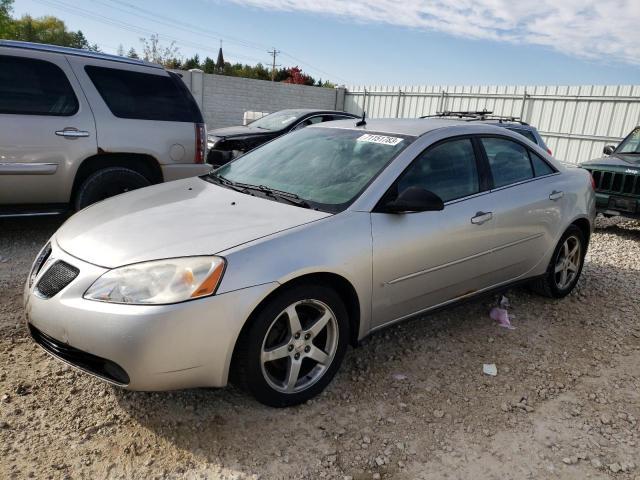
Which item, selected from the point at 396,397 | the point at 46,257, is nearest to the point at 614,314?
the point at 396,397

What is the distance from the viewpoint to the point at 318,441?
2.64m

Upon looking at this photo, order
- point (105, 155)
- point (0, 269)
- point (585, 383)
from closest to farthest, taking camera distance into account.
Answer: point (585, 383), point (0, 269), point (105, 155)

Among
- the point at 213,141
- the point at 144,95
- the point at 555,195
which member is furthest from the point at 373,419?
the point at 213,141

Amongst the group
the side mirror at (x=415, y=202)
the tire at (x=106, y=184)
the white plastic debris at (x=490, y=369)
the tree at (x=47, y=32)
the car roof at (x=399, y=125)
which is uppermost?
the tree at (x=47, y=32)

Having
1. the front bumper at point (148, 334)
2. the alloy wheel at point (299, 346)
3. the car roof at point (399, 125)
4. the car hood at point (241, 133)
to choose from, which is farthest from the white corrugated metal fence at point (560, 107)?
the front bumper at point (148, 334)

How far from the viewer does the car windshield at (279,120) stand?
10.2 m

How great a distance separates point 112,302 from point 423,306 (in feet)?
6.51

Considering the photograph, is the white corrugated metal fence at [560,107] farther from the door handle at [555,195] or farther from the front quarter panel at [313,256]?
the front quarter panel at [313,256]

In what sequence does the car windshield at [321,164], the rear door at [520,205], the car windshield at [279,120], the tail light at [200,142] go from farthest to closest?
the car windshield at [279,120]
the tail light at [200,142]
the rear door at [520,205]
the car windshield at [321,164]

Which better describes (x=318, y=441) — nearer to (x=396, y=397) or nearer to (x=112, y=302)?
(x=396, y=397)

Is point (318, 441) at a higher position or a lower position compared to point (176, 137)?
lower

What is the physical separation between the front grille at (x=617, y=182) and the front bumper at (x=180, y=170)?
5950 millimetres

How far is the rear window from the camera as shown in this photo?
17.6 ft

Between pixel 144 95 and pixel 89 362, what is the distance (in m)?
3.91
